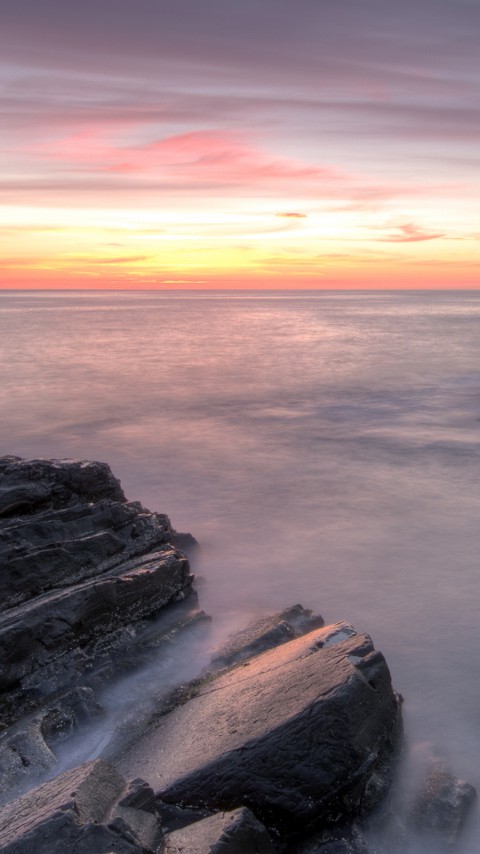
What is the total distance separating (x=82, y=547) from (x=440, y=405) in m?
16.0

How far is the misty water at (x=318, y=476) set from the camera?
24.4 feet

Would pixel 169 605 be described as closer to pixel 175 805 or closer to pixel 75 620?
pixel 75 620

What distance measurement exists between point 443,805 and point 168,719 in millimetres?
2250

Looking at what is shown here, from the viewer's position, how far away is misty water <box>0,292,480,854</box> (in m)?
7.43

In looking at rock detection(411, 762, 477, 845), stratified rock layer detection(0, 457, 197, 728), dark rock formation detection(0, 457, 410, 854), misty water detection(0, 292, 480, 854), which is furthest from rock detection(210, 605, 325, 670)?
rock detection(411, 762, 477, 845)

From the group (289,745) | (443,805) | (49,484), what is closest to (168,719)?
(289,745)

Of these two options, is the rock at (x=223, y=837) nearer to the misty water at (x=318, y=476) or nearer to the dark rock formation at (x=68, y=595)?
the dark rock formation at (x=68, y=595)

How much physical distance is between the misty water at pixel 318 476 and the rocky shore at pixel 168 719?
61cm

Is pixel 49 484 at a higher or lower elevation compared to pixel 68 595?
higher

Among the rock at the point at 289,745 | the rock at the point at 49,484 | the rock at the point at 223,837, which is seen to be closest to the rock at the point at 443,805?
the rock at the point at 289,745

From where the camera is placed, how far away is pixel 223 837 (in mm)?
4141

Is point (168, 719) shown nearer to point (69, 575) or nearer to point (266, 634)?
point (266, 634)

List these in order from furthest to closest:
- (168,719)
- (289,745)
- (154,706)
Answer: (154,706), (168,719), (289,745)

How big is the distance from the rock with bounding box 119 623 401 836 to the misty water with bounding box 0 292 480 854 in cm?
84
